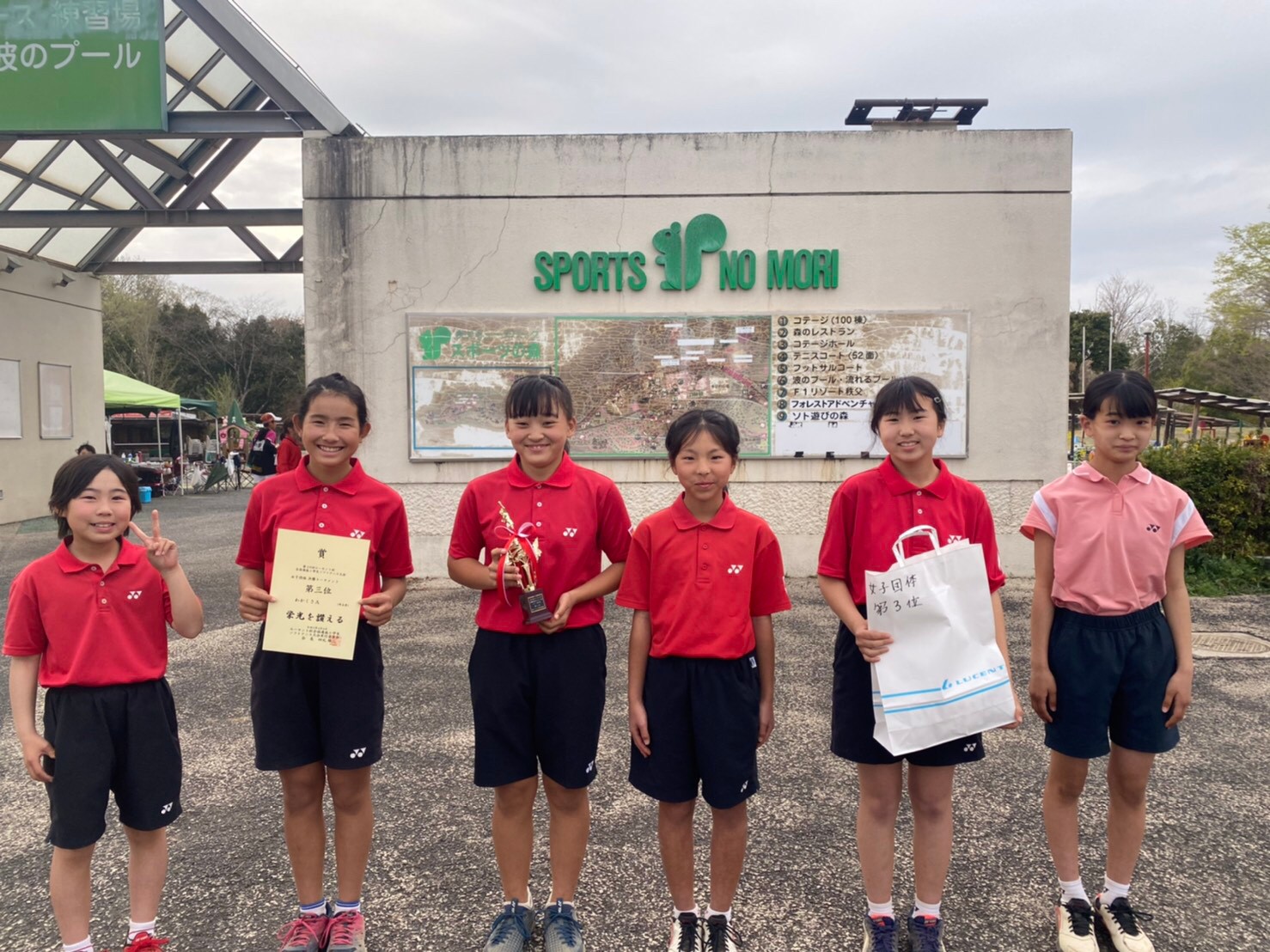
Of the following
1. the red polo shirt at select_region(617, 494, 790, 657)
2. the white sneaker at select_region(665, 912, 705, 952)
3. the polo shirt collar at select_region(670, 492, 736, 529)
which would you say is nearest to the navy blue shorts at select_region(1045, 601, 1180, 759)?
the red polo shirt at select_region(617, 494, 790, 657)

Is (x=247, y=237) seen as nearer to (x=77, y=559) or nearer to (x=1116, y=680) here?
(x=77, y=559)

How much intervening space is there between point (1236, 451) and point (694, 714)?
786 centimetres

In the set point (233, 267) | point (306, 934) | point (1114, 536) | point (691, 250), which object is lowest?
point (306, 934)

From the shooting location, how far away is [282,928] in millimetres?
2652

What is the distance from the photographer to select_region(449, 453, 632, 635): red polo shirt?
252cm

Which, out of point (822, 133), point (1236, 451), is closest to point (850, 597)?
point (822, 133)

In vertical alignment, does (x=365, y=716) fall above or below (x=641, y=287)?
below

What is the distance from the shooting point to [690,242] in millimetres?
7855

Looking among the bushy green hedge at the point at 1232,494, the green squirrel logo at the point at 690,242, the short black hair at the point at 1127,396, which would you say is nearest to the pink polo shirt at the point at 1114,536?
the short black hair at the point at 1127,396

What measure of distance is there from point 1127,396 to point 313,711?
8.54ft

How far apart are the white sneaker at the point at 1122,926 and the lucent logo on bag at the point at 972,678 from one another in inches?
37.5

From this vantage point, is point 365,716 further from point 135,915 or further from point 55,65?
point 55,65

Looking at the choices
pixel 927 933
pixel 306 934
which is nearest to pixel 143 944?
pixel 306 934

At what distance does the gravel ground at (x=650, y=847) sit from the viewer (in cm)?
264
